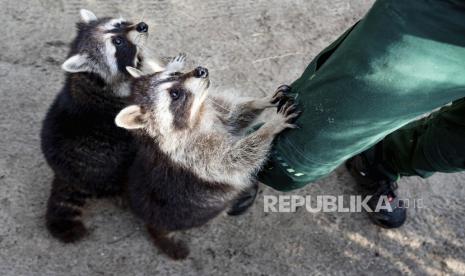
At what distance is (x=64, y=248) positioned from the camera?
3.13m

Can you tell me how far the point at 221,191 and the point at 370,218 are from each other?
3.65 feet

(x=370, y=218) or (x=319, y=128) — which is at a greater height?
(x=319, y=128)

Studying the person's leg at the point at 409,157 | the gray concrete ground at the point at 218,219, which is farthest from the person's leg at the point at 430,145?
the gray concrete ground at the point at 218,219

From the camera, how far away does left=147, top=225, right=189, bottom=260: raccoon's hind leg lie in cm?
307

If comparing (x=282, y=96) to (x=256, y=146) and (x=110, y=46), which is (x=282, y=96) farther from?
(x=110, y=46)

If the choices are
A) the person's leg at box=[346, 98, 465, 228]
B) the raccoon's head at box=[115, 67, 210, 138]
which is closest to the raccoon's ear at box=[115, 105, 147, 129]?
the raccoon's head at box=[115, 67, 210, 138]

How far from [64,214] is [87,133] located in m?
0.54

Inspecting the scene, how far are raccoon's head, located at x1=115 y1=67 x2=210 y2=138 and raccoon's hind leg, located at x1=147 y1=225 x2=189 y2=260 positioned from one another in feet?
2.12

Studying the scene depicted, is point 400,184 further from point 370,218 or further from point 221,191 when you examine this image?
point 221,191

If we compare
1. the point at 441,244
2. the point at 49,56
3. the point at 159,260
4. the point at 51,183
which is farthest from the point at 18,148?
the point at 441,244

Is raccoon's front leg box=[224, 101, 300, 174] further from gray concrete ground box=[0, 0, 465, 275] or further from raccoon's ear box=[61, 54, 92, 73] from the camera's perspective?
raccoon's ear box=[61, 54, 92, 73]

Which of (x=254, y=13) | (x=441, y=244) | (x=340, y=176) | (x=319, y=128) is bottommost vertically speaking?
(x=441, y=244)

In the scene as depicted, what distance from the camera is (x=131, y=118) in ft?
8.86

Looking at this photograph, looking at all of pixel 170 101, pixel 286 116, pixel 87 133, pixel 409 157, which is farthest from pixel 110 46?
pixel 409 157
